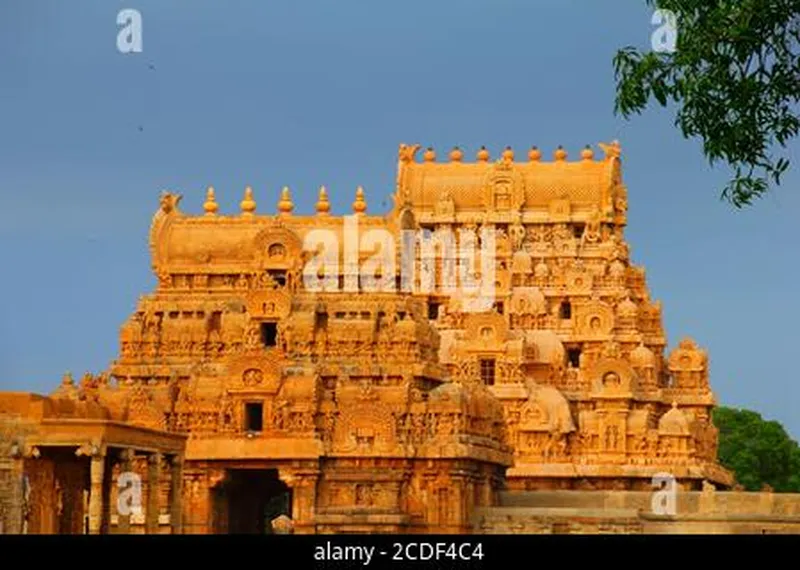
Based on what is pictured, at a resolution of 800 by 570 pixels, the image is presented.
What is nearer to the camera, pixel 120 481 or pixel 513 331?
pixel 120 481

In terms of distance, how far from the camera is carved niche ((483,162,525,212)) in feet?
345

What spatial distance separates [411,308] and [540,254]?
26279 mm

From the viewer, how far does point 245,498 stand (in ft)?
258

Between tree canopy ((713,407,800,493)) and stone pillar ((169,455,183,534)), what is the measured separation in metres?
57.0

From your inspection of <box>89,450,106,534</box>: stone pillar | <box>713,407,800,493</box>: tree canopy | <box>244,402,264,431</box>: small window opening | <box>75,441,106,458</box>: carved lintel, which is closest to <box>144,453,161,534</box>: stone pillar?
<box>89,450,106,534</box>: stone pillar

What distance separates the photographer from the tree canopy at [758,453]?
126250mm

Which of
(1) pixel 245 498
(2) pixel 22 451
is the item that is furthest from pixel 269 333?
(2) pixel 22 451

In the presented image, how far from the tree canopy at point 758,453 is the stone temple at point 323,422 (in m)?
29.3

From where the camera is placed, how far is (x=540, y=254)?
104188 mm

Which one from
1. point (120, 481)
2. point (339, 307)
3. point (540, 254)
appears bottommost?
point (120, 481)

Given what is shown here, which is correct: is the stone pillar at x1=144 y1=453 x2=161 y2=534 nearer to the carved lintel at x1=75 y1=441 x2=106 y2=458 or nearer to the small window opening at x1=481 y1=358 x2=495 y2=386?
the carved lintel at x1=75 y1=441 x2=106 y2=458
